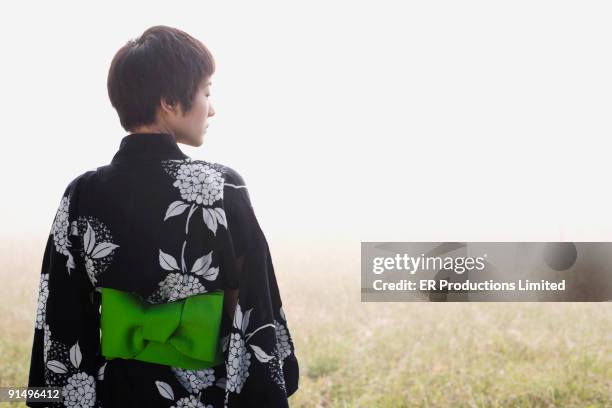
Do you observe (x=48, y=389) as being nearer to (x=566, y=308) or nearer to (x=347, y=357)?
(x=347, y=357)

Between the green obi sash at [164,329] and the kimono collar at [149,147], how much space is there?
0.39 meters

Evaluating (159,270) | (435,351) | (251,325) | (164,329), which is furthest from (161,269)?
(435,351)

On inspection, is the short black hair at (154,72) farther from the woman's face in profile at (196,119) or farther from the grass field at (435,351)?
the grass field at (435,351)

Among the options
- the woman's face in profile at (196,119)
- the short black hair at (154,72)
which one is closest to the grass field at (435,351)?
the woman's face in profile at (196,119)

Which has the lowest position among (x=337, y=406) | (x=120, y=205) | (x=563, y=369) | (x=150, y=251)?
(x=337, y=406)

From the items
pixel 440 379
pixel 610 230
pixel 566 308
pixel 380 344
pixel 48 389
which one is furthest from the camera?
pixel 610 230

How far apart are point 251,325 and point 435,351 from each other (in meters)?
3.05

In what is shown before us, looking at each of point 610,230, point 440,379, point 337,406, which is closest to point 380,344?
point 440,379

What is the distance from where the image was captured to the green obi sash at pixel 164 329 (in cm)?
142

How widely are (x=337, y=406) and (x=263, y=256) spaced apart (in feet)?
6.72

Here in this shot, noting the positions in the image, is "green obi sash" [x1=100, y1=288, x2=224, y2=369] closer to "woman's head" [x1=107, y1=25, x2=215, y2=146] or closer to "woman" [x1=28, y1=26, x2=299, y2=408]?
"woman" [x1=28, y1=26, x2=299, y2=408]

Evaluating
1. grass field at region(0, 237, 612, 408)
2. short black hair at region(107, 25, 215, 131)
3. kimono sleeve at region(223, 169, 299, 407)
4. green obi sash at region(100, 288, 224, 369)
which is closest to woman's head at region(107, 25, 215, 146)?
short black hair at region(107, 25, 215, 131)

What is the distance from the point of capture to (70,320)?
5.04 ft

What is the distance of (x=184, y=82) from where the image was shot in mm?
1482
